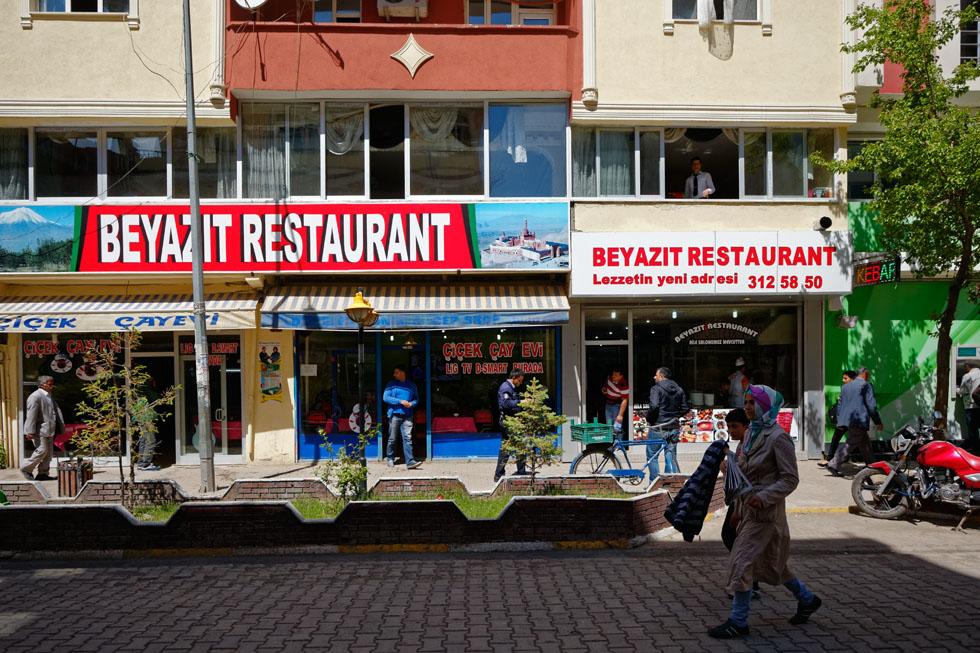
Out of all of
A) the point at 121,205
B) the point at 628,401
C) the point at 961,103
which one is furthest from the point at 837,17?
the point at 121,205


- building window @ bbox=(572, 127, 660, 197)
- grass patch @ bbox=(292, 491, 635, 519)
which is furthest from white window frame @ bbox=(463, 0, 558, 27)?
grass patch @ bbox=(292, 491, 635, 519)

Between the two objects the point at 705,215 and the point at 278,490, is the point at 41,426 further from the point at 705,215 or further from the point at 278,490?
the point at 705,215

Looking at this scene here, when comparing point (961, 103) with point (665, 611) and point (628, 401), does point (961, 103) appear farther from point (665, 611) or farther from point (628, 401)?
point (665, 611)

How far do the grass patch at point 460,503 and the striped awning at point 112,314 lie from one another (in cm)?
514

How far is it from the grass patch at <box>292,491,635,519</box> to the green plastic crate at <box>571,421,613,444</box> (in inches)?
69.9

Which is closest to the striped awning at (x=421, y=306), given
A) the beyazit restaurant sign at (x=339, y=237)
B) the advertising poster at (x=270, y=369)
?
the beyazit restaurant sign at (x=339, y=237)

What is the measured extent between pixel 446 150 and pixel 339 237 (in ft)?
8.58

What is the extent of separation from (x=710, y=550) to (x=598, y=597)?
2.13m

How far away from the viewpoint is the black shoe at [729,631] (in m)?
5.29

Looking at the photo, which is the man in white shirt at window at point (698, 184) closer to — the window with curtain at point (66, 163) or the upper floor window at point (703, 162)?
the upper floor window at point (703, 162)

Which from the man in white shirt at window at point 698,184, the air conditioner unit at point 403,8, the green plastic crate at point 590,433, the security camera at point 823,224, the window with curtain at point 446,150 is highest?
the air conditioner unit at point 403,8

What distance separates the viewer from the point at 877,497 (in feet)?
30.2

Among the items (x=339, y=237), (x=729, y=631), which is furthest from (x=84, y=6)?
(x=729, y=631)

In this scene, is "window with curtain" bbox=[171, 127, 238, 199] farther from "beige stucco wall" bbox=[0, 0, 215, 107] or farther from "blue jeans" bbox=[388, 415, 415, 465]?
"blue jeans" bbox=[388, 415, 415, 465]
